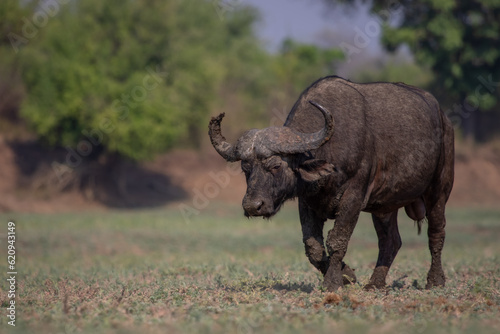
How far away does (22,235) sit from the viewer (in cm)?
2083

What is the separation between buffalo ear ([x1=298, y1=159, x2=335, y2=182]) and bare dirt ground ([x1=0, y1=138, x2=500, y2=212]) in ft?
80.5

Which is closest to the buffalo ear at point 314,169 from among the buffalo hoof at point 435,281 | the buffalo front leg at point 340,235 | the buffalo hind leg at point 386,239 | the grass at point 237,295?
the buffalo front leg at point 340,235

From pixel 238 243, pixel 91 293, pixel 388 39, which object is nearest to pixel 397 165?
pixel 91 293

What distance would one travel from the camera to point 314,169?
7.83 meters

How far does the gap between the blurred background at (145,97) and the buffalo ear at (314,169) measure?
1905 centimetres

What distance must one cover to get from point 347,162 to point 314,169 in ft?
1.53

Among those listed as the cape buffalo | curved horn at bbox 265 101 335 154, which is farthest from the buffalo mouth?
curved horn at bbox 265 101 335 154

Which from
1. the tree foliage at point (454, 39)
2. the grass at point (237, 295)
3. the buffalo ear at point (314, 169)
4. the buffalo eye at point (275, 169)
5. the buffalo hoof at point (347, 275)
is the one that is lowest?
the grass at point (237, 295)

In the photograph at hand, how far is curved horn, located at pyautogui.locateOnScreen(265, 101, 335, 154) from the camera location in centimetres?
754

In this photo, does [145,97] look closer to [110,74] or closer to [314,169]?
[110,74]

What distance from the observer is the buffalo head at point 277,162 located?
7578 millimetres

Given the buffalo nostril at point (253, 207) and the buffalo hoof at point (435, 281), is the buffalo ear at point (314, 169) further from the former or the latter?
the buffalo hoof at point (435, 281)

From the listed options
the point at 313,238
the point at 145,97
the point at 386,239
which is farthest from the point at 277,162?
the point at 145,97

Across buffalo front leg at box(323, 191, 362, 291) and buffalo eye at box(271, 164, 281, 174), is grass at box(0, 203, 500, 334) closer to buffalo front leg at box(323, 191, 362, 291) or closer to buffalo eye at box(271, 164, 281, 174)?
buffalo front leg at box(323, 191, 362, 291)
